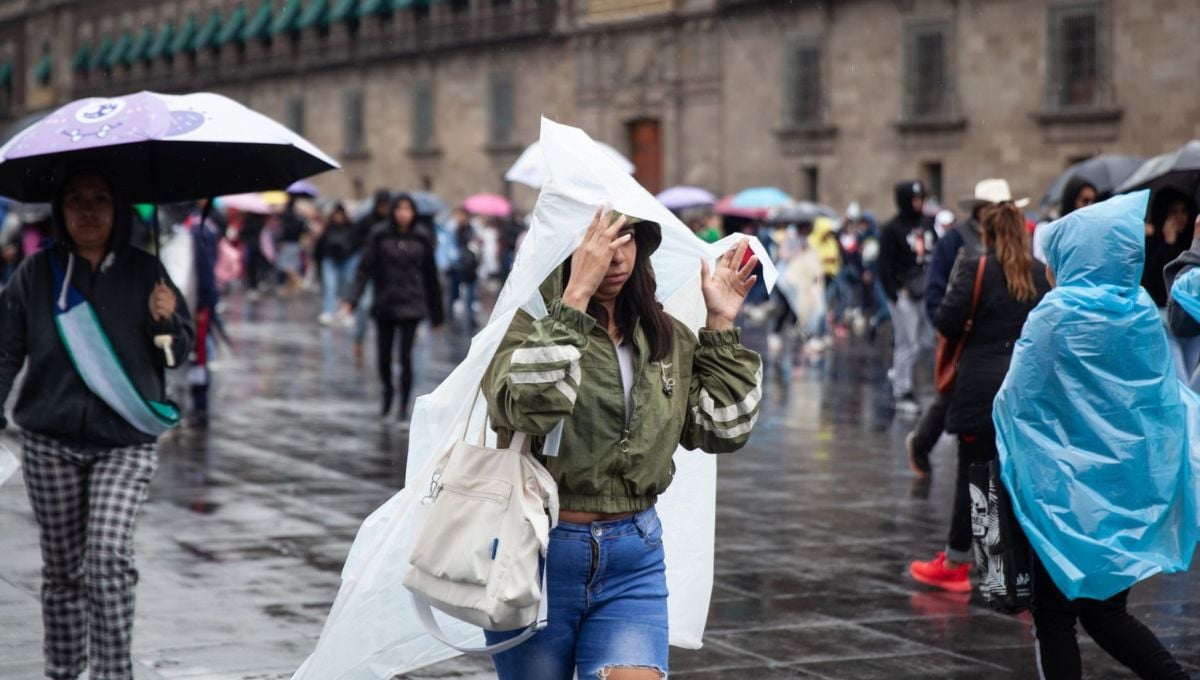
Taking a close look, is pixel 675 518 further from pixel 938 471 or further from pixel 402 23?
pixel 402 23

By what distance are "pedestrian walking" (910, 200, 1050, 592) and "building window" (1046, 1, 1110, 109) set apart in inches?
910

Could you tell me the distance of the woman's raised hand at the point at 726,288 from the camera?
14.4 feet

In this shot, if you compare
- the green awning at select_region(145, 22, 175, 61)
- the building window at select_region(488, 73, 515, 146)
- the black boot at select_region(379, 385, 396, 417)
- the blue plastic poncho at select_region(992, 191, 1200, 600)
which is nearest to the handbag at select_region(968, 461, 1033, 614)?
the blue plastic poncho at select_region(992, 191, 1200, 600)

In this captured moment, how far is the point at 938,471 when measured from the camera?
1145 cm

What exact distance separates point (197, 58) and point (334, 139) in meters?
12.3

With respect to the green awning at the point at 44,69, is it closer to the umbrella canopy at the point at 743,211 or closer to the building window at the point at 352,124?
the building window at the point at 352,124

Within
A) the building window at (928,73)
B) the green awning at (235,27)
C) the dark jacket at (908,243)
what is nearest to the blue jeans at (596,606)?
the dark jacket at (908,243)

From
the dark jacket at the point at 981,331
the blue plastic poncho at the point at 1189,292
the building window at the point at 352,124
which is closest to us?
the blue plastic poncho at the point at 1189,292

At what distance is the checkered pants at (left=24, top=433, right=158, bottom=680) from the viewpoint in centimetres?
539

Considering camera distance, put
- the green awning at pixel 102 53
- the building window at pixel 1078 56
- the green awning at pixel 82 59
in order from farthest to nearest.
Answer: the green awning at pixel 82 59 < the green awning at pixel 102 53 < the building window at pixel 1078 56

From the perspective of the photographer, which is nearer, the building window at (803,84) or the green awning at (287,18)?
the building window at (803,84)

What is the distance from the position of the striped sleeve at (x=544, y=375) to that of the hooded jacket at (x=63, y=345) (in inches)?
72.1

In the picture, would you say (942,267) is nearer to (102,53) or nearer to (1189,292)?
(1189,292)

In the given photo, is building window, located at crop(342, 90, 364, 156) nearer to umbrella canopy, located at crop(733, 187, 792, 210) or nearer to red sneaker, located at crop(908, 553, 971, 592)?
umbrella canopy, located at crop(733, 187, 792, 210)
